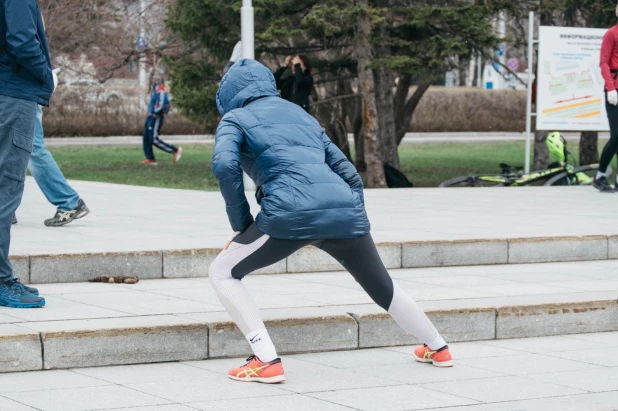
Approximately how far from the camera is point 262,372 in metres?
5.54

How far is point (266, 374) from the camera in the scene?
553 centimetres

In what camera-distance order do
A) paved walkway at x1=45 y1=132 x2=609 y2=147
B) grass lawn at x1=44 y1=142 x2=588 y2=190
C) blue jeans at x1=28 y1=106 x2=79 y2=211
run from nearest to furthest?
blue jeans at x1=28 y1=106 x2=79 y2=211 < grass lawn at x1=44 y1=142 x2=588 y2=190 < paved walkway at x1=45 y1=132 x2=609 y2=147

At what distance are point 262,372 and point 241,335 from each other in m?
0.69

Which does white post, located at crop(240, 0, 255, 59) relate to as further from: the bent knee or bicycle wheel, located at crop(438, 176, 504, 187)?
the bent knee

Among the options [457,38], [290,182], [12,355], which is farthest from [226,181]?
[457,38]

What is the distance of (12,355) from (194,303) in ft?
4.90

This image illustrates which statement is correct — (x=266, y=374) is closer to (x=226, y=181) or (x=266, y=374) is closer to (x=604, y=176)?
(x=226, y=181)

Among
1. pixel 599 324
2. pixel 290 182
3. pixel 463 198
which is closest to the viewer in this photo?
pixel 290 182

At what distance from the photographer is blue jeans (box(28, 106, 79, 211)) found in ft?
29.8

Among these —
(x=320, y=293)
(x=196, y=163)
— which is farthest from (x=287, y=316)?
(x=196, y=163)

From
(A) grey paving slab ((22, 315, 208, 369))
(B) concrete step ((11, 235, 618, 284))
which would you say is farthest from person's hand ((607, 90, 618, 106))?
(A) grey paving slab ((22, 315, 208, 369))

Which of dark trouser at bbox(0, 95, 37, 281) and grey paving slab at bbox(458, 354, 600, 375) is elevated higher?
dark trouser at bbox(0, 95, 37, 281)

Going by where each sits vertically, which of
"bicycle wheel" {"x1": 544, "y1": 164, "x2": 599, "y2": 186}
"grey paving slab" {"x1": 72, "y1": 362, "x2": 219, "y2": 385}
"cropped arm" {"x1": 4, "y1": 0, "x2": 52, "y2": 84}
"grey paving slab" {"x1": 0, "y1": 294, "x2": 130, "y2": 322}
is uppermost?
"cropped arm" {"x1": 4, "y1": 0, "x2": 52, "y2": 84}

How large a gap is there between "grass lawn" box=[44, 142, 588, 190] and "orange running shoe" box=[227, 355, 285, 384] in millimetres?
10674
